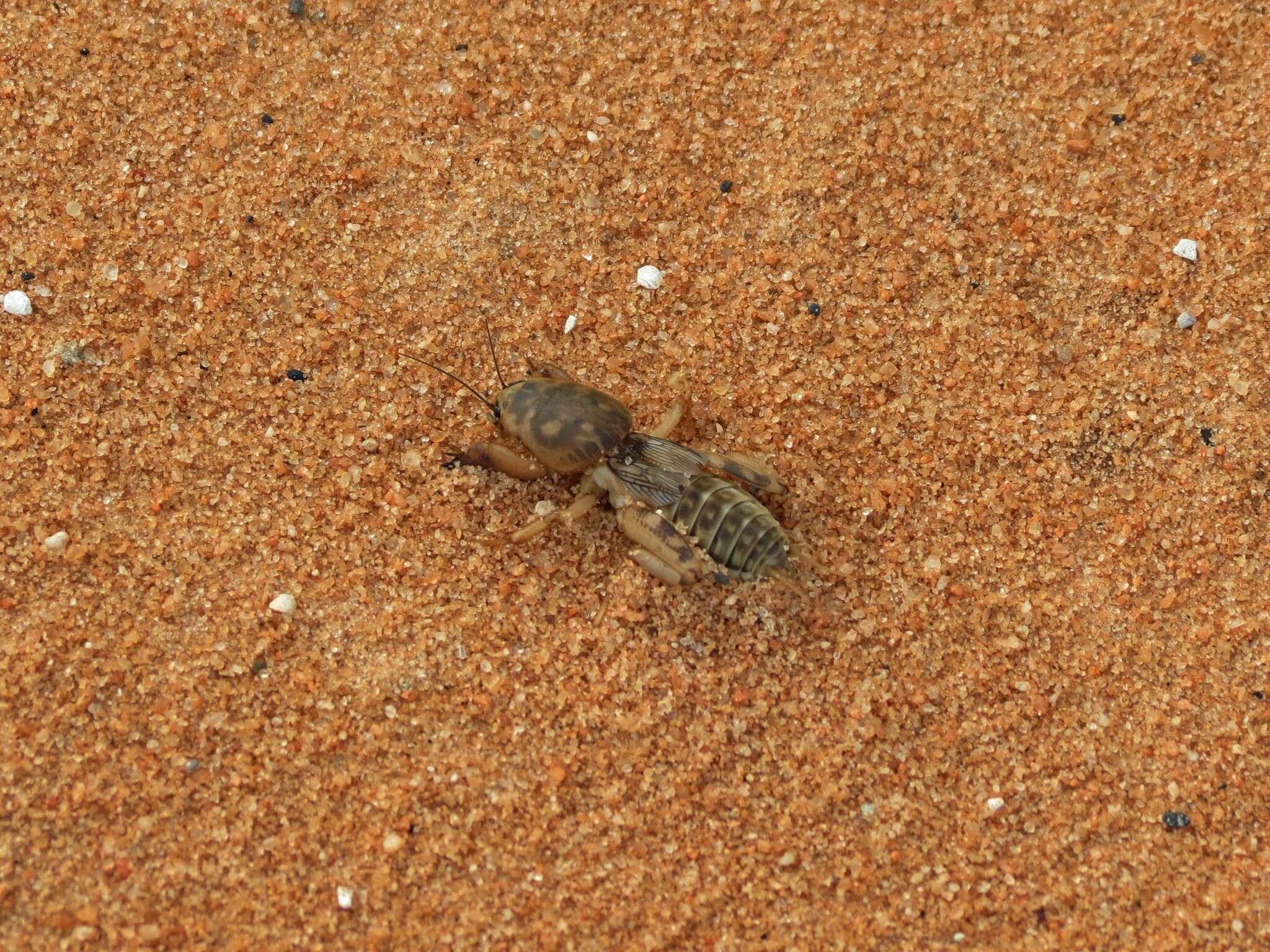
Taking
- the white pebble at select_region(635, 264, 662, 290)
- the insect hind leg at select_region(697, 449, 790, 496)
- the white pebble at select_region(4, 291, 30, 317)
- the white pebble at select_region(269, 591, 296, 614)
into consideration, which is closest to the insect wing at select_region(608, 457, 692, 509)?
the insect hind leg at select_region(697, 449, 790, 496)

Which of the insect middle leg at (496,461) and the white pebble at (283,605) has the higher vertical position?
the insect middle leg at (496,461)

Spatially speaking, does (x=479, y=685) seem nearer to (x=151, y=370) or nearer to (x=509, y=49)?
(x=151, y=370)

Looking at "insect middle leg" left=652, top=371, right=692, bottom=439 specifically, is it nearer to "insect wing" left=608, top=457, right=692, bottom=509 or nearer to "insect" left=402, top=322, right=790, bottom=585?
"insect" left=402, top=322, right=790, bottom=585

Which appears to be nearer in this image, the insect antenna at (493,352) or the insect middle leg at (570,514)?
the insect middle leg at (570,514)

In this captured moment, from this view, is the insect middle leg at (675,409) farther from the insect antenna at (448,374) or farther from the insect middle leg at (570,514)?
the insect antenna at (448,374)

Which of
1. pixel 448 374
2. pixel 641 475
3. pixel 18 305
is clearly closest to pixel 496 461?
pixel 448 374

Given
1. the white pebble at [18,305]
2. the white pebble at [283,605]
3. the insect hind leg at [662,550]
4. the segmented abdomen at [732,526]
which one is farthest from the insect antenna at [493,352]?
the white pebble at [18,305]

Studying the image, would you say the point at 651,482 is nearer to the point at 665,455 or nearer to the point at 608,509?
the point at 665,455
